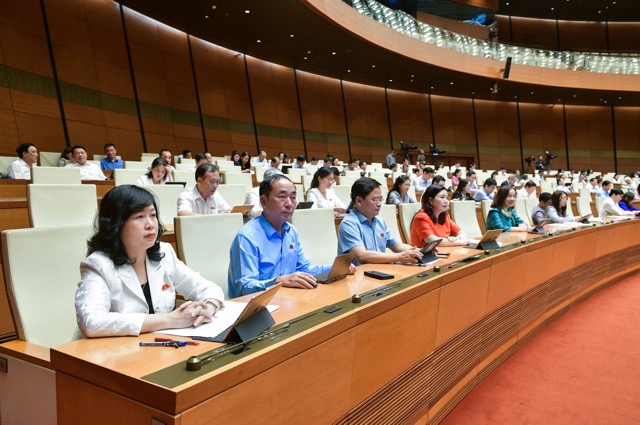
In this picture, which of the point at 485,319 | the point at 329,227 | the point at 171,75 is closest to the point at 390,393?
the point at 485,319

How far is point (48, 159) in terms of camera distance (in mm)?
6176

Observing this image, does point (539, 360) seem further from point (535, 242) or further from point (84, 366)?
point (84, 366)

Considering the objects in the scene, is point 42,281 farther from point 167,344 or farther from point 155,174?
point 155,174

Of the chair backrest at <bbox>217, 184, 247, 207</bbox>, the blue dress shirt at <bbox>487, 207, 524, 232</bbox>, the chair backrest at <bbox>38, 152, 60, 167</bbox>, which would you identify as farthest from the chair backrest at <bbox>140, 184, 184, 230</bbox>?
the chair backrest at <bbox>38, 152, 60, 167</bbox>

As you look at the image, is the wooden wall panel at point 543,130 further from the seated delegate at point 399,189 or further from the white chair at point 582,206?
the seated delegate at point 399,189

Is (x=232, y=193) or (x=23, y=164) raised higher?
(x=23, y=164)

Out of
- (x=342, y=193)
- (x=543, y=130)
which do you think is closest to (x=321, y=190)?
(x=342, y=193)

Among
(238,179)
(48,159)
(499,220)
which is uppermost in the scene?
(48,159)

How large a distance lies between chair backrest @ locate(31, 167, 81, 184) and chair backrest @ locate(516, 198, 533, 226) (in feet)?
14.8

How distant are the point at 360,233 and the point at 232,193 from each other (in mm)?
2177

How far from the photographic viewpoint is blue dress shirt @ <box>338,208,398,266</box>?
241 centimetres

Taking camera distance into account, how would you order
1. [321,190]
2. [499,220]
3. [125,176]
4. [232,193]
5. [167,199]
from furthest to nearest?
[321,190] < [232,193] < [125,176] < [499,220] < [167,199]

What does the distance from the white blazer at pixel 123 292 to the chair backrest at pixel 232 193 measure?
2842 millimetres

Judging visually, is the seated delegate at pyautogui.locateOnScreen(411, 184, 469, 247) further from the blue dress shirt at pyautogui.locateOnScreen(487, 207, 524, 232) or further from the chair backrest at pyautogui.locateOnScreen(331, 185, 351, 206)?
the chair backrest at pyautogui.locateOnScreen(331, 185, 351, 206)
